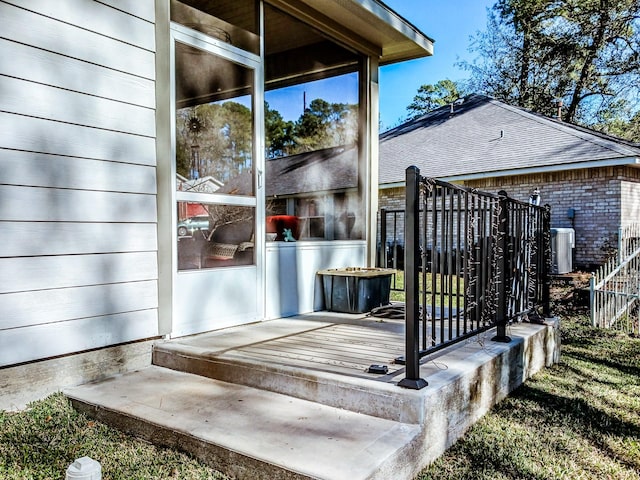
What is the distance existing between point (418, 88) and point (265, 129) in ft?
82.4

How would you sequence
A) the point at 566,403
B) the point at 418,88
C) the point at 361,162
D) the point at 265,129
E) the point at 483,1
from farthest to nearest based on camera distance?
the point at 418,88, the point at 483,1, the point at 361,162, the point at 265,129, the point at 566,403

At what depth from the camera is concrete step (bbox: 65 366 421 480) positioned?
68.6 inches

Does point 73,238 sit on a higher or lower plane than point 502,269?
higher

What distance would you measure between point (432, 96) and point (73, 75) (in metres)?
26.0

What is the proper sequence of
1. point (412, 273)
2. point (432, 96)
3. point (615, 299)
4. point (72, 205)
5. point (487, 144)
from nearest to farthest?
point (412, 273)
point (72, 205)
point (615, 299)
point (487, 144)
point (432, 96)

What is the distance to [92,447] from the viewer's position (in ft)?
6.85

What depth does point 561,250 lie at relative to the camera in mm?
8477

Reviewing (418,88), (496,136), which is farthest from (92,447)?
(418,88)

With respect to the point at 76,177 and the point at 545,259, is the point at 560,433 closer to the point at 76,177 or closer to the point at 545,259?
the point at 545,259

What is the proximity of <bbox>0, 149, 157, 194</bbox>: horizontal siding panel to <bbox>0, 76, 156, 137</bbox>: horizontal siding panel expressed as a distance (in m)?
0.21

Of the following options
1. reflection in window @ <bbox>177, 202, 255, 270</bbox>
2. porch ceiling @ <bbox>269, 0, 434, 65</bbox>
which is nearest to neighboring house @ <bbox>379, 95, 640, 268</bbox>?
porch ceiling @ <bbox>269, 0, 434, 65</bbox>

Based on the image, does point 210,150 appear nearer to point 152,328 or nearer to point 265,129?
point 265,129

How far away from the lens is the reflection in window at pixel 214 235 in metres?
3.25

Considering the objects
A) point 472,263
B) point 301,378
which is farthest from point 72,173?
point 472,263
